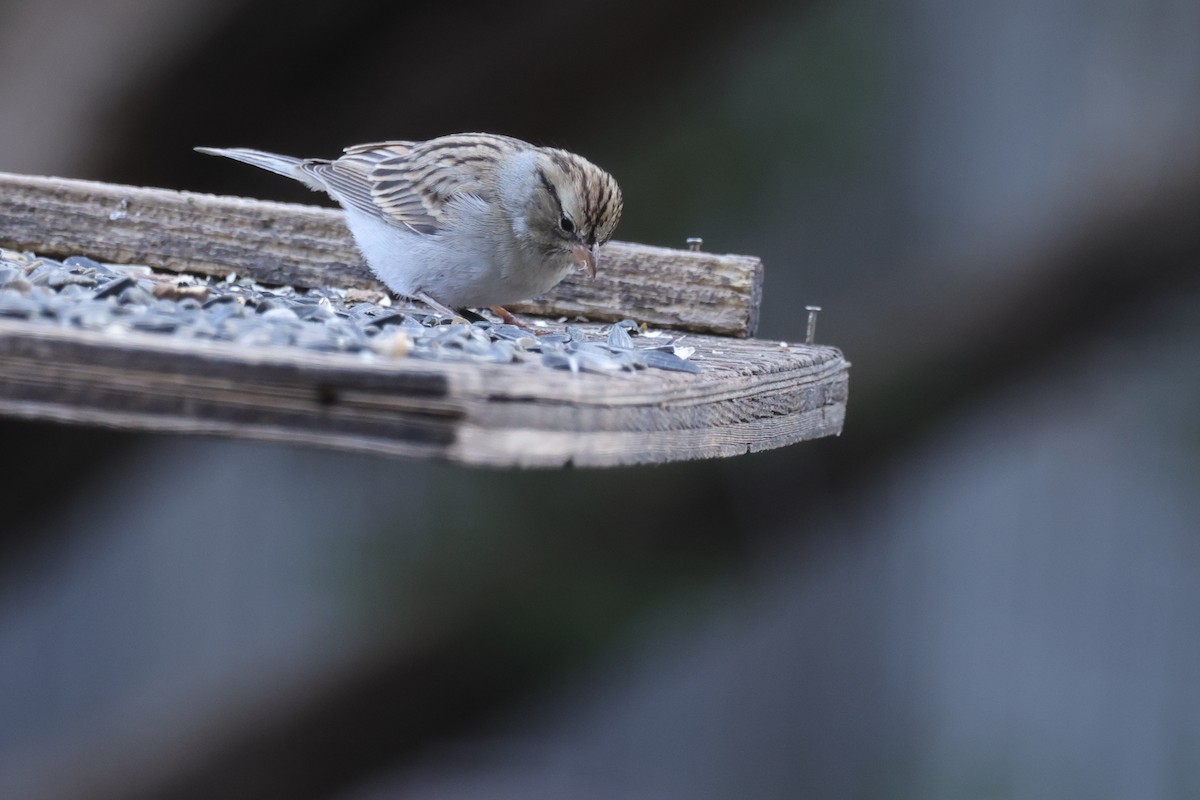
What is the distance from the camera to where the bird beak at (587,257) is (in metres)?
2.67

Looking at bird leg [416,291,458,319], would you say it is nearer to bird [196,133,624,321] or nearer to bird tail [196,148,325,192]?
bird [196,133,624,321]

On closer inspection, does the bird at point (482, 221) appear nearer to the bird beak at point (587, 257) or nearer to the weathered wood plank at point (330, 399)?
the bird beak at point (587, 257)

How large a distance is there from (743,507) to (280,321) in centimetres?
269

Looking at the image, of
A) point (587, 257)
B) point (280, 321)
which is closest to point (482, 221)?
point (587, 257)

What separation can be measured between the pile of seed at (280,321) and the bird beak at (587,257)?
0.12 metres

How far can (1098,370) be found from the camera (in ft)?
13.9

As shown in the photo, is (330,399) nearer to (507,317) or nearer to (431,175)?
(507,317)

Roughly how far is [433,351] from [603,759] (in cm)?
362

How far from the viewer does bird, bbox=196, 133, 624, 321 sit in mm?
2801

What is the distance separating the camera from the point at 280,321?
6.19 ft

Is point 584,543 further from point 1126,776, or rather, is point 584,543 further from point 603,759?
point 1126,776

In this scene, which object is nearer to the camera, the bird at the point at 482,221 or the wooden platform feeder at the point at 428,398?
the wooden platform feeder at the point at 428,398

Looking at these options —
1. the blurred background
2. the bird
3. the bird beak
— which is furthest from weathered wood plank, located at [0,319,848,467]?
the blurred background

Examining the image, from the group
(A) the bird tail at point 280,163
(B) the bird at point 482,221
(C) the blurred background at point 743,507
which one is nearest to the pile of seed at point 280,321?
(B) the bird at point 482,221
